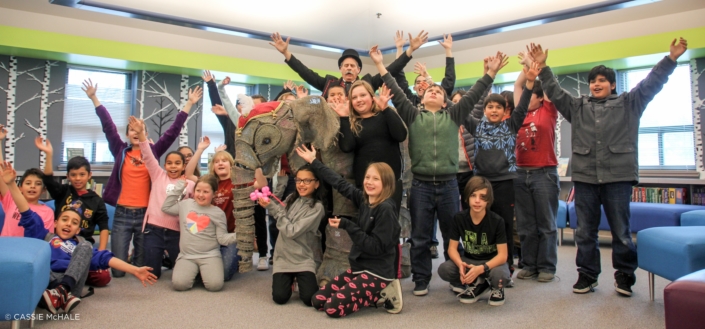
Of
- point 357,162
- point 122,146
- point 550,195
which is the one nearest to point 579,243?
point 550,195

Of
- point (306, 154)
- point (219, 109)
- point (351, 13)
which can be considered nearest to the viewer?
point (306, 154)

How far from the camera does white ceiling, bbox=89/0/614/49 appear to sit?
641 cm

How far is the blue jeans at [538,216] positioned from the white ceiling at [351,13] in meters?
3.45

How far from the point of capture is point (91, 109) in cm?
772

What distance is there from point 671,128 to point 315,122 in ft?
21.1

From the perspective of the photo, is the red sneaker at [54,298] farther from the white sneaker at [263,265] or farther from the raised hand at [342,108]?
the raised hand at [342,108]

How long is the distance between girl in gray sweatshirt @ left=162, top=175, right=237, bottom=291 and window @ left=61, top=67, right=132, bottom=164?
5169 mm

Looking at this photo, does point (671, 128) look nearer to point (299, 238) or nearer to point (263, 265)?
point (263, 265)

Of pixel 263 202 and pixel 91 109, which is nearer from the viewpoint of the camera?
pixel 263 202

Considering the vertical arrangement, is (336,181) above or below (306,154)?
below

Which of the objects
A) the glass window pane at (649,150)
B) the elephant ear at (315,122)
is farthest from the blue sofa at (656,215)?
the elephant ear at (315,122)

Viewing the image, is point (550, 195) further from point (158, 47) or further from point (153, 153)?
point (158, 47)

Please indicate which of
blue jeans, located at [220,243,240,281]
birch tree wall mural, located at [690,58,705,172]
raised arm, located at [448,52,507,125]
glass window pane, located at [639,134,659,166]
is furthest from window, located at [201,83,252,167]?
birch tree wall mural, located at [690,58,705,172]

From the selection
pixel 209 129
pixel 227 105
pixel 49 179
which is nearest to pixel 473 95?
pixel 227 105
